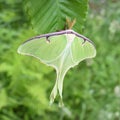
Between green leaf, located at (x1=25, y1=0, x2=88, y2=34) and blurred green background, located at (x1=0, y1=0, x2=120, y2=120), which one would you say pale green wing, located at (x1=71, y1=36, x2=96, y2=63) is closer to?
green leaf, located at (x1=25, y1=0, x2=88, y2=34)

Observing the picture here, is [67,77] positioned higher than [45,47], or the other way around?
[45,47]

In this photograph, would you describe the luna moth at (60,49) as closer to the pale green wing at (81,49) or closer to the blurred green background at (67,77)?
the pale green wing at (81,49)

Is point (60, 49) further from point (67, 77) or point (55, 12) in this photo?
point (67, 77)

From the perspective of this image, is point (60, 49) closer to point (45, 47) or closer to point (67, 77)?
point (45, 47)

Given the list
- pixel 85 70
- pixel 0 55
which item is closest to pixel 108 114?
pixel 85 70

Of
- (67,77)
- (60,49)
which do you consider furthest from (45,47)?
(67,77)

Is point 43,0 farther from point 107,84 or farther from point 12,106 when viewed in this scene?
point 107,84

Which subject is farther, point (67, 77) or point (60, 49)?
point (67, 77)
